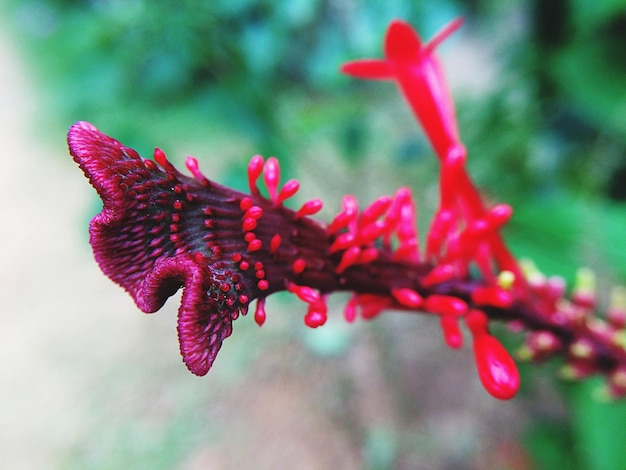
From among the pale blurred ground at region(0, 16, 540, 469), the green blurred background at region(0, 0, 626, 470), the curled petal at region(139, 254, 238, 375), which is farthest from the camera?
the pale blurred ground at region(0, 16, 540, 469)

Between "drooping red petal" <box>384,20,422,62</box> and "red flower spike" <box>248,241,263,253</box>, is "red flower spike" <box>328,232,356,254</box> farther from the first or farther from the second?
"drooping red petal" <box>384,20,422,62</box>

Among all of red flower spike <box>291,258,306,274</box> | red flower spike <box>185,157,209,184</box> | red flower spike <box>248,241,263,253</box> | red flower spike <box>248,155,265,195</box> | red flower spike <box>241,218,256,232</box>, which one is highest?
red flower spike <box>185,157,209,184</box>

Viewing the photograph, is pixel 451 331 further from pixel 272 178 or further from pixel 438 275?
pixel 272 178

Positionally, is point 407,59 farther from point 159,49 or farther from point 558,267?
point 159,49

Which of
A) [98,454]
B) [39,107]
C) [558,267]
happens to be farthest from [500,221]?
[39,107]

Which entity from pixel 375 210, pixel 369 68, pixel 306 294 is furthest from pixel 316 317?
pixel 369 68

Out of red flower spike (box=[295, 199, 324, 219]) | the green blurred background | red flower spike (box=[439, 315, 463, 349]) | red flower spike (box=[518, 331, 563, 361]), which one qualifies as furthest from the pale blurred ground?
red flower spike (box=[295, 199, 324, 219])
